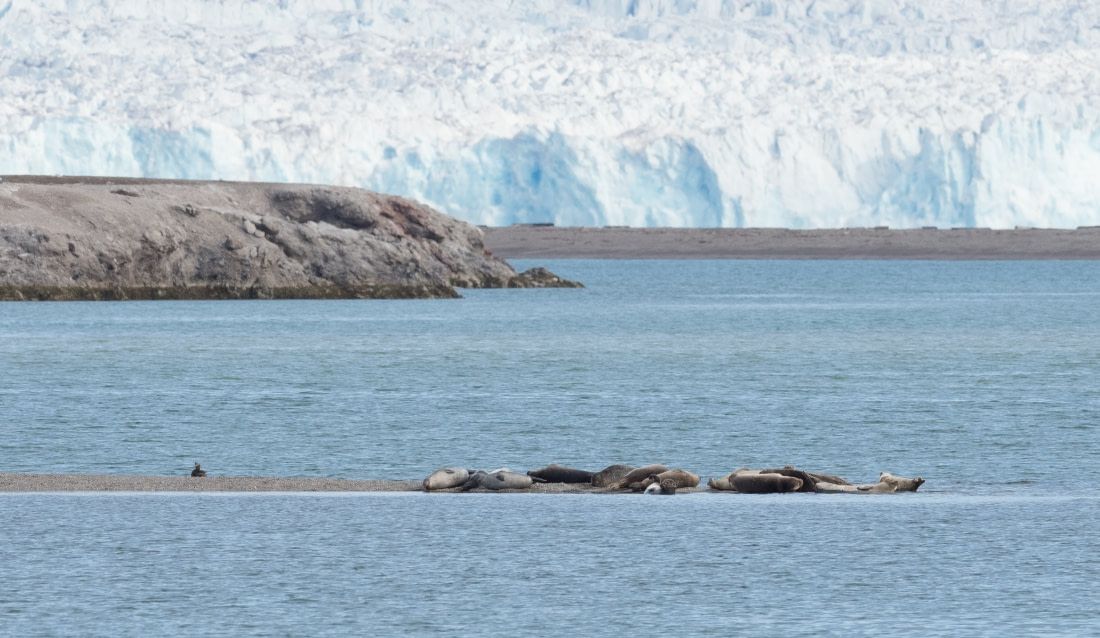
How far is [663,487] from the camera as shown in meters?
22.0

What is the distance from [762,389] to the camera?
132ft

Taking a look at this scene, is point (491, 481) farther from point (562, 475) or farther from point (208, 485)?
point (208, 485)

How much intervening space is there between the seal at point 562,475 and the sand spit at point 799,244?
153 m

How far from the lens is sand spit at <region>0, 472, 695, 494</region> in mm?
22281

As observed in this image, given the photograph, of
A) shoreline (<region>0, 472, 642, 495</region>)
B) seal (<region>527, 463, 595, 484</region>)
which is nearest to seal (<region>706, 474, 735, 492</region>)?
shoreline (<region>0, 472, 642, 495</region>)

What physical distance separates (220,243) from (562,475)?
61254 millimetres

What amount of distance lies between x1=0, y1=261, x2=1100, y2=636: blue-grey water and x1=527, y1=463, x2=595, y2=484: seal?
0.83m

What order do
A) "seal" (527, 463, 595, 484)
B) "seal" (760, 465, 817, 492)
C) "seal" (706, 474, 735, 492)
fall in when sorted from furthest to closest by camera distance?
"seal" (527, 463, 595, 484) < "seal" (706, 474, 735, 492) < "seal" (760, 465, 817, 492)

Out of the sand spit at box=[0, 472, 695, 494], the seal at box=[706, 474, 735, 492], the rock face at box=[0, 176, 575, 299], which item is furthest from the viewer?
the rock face at box=[0, 176, 575, 299]

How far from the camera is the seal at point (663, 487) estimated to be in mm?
21938

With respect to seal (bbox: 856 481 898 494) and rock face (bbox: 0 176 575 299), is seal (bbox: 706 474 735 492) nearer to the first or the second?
Answer: seal (bbox: 856 481 898 494)

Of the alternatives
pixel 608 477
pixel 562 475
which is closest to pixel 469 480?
pixel 562 475

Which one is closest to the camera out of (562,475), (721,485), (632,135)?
(721,485)

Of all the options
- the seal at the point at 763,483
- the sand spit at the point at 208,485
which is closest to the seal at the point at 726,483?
the seal at the point at 763,483
